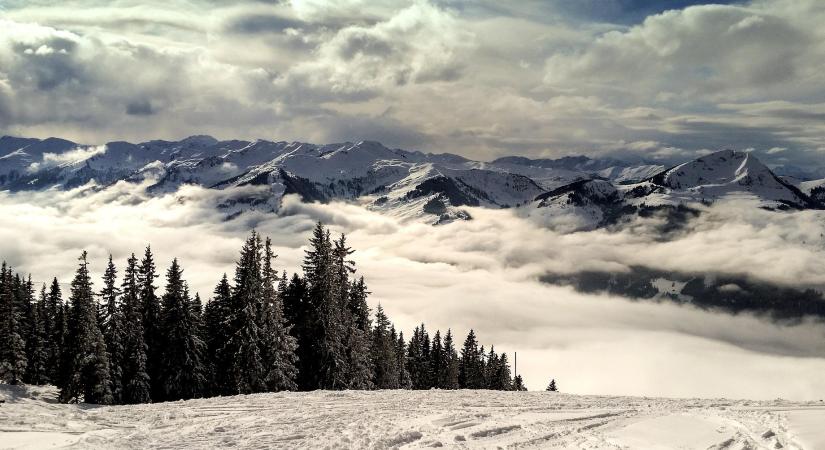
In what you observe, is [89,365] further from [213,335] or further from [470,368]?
[470,368]

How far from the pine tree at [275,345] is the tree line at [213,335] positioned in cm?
8

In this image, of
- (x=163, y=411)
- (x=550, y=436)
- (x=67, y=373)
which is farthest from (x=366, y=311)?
(x=550, y=436)

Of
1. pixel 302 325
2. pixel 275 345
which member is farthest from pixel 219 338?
pixel 275 345

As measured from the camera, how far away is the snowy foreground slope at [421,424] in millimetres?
18031

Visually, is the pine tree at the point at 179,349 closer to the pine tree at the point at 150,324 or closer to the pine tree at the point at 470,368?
the pine tree at the point at 150,324

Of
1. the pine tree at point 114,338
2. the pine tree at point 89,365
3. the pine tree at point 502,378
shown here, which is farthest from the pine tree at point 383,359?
the pine tree at point 502,378

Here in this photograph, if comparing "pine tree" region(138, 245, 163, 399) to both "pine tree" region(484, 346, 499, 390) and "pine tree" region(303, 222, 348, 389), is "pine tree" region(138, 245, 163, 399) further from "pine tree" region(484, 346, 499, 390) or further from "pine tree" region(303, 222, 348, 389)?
"pine tree" region(484, 346, 499, 390)

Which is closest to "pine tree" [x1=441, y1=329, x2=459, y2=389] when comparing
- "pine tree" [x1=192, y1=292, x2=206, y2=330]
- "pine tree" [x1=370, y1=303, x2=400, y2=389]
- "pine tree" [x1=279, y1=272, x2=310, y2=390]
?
"pine tree" [x1=370, y1=303, x2=400, y2=389]

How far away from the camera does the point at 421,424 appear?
2031 centimetres

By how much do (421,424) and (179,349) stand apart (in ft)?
112

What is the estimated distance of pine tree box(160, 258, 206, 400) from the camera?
4697cm

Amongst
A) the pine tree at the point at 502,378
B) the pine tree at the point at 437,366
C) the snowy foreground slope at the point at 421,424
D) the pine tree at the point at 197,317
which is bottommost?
the pine tree at the point at 502,378

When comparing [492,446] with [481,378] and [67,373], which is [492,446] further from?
[481,378]

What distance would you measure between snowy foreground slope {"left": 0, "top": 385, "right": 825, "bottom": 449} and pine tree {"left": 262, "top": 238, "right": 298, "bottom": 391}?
15142mm
